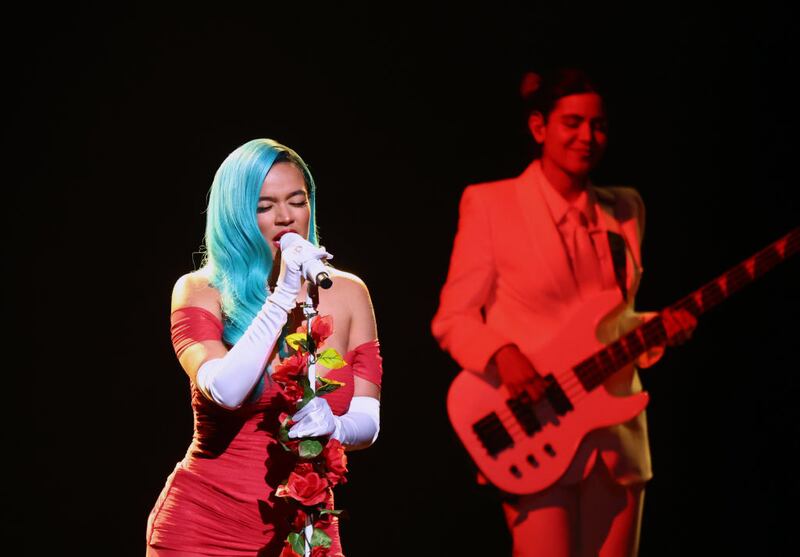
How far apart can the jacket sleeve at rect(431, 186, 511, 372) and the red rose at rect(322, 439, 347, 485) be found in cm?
56

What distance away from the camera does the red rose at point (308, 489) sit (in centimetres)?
223

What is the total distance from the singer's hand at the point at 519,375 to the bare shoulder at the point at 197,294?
2.45 ft

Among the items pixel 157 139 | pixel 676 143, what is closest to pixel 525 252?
pixel 676 143

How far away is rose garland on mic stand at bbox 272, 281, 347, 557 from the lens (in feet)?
7.37

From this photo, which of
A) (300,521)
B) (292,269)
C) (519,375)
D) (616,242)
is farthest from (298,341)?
(616,242)

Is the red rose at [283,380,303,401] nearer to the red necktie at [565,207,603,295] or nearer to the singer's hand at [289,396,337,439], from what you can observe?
the singer's hand at [289,396,337,439]

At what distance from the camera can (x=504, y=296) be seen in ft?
9.07

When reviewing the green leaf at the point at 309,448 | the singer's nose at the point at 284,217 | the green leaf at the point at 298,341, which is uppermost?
the singer's nose at the point at 284,217

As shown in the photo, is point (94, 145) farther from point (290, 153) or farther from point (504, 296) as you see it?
point (504, 296)

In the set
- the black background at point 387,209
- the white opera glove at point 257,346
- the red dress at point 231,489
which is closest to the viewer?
the white opera glove at point 257,346

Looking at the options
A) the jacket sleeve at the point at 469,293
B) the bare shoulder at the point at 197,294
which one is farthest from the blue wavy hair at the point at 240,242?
the jacket sleeve at the point at 469,293

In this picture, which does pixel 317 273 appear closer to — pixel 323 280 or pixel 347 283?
pixel 323 280

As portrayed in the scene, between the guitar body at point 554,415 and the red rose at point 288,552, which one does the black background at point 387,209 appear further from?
the red rose at point 288,552

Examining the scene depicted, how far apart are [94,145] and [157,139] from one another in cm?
21
